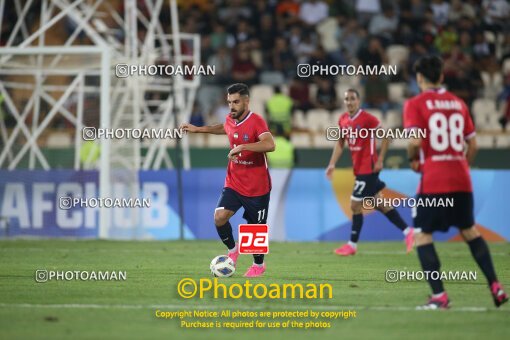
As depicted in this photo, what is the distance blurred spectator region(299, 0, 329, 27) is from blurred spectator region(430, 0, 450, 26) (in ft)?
10.2

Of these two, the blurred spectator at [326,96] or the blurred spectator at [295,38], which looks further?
the blurred spectator at [295,38]

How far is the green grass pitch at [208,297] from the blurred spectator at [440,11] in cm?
1221

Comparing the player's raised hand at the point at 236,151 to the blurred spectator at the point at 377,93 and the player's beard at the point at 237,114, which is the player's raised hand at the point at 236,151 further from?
the blurred spectator at the point at 377,93

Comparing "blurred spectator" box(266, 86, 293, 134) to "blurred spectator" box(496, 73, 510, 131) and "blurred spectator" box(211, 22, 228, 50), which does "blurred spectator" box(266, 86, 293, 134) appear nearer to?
"blurred spectator" box(211, 22, 228, 50)

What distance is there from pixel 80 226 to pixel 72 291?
379 inches

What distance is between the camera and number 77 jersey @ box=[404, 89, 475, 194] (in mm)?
10188

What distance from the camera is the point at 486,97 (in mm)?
27953

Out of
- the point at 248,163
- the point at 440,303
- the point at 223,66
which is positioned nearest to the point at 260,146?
the point at 248,163

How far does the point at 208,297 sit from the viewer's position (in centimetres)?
1146

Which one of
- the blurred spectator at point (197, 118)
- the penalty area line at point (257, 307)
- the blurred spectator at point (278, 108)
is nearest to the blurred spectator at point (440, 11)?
the blurred spectator at point (278, 108)

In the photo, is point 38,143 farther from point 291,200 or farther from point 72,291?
point 72,291

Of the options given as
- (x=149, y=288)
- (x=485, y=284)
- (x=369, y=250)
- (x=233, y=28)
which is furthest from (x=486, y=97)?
(x=149, y=288)

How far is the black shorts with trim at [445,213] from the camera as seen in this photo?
1021 cm

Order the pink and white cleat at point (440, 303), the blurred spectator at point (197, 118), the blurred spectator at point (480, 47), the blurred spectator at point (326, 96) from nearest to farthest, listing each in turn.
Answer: the pink and white cleat at point (440, 303), the blurred spectator at point (197, 118), the blurred spectator at point (326, 96), the blurred spectator at point (480, 47)
